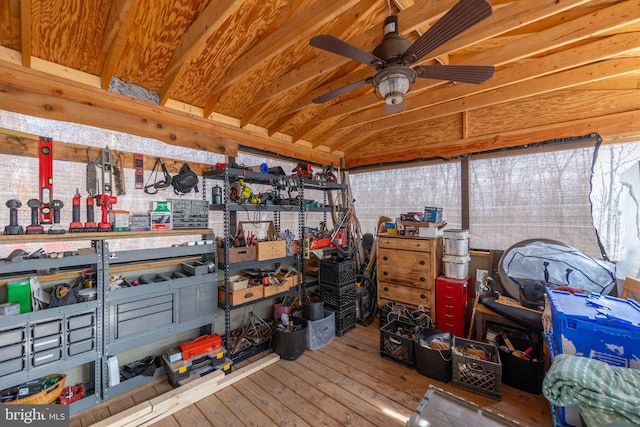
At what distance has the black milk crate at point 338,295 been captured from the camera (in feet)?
10.1

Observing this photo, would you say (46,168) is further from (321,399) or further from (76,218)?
(321,399)

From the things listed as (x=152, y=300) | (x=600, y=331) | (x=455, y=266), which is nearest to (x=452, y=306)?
(x=455, y=266)

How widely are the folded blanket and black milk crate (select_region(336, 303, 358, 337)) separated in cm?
203

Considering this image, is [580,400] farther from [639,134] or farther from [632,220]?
[639,134]

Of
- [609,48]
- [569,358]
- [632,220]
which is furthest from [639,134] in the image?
[569,358]

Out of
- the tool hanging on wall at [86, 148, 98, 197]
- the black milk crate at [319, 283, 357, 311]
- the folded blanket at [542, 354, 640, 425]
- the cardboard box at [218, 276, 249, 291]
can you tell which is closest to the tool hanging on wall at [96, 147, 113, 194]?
the tool hanging on wall at [86, 148, 98, 197]

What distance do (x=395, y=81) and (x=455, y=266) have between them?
2291 mm

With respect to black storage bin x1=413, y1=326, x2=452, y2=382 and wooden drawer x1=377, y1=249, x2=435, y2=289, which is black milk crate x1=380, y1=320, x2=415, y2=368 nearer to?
black storage bin x1=413, y1=326, x2=452, y2=382

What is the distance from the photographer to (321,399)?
6.77 feet

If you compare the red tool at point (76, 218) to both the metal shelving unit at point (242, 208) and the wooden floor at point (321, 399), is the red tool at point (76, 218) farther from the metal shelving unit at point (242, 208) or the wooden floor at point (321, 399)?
the wooden floor at point (321, 399)

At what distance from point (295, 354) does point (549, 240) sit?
9.78 ft

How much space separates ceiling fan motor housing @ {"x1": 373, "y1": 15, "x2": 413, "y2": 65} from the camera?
59.6 inches

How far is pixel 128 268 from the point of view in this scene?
2.28m

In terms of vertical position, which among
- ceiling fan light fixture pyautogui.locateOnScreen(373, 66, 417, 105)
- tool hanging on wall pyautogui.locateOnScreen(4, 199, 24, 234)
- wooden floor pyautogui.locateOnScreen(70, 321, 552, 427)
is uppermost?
ceiling fan light fixture pyautogui.locateOnScreen(373, 66, 417, 105)
